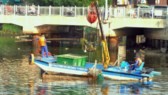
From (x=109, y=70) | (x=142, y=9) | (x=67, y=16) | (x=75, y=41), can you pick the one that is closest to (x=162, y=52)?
(x=142, y=9)

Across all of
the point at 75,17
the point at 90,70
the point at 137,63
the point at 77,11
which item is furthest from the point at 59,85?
the point at 77,11

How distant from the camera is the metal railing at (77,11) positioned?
2547 inches

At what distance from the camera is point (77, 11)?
68.9 m

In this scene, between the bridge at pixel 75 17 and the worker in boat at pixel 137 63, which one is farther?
the bridge at pixel 75 17

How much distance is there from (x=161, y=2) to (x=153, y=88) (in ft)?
127

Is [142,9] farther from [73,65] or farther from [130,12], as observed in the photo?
[73,65]

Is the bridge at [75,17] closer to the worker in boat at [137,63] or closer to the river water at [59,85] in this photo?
the river water at [59,85]

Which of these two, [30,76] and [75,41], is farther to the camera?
[75,41]

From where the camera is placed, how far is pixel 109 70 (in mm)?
44812

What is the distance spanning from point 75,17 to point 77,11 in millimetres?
879

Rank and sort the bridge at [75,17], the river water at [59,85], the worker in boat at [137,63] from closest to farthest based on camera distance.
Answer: the river water at [59,85] < the worker in boat at [137,63] < the bridge at [75,17]

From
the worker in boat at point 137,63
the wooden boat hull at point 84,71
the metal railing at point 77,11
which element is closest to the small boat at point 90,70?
the wooden boat hull at point 84,71

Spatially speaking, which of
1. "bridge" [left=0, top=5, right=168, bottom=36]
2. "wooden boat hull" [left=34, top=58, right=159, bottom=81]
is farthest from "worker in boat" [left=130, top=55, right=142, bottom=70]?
"bridge" [left=0, top=5, right=168, bottom=36]

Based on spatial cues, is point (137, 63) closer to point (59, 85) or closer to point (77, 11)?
point (59, 85)
